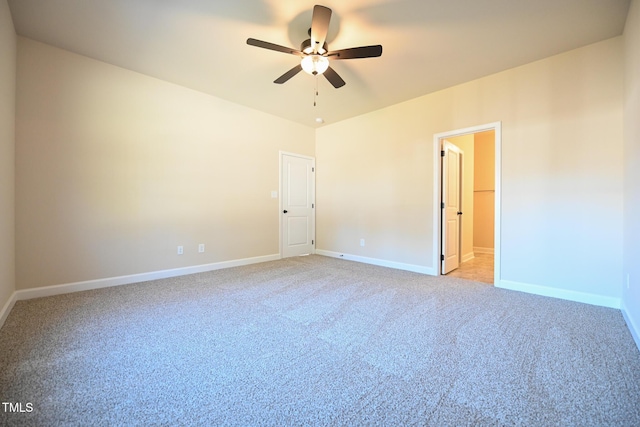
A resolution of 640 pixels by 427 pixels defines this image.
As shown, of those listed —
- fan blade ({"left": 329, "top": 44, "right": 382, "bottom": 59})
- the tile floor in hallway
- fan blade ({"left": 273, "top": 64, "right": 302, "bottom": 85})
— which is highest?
fan blade ({"left": 273, "top": 64, "right": 302, "bottom": 85})

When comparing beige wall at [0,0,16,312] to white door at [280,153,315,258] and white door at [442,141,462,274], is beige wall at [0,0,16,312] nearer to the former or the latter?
white door at [280,153,315,258]

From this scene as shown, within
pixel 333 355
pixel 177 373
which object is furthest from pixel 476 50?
pixel 177 373

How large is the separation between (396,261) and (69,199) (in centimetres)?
444

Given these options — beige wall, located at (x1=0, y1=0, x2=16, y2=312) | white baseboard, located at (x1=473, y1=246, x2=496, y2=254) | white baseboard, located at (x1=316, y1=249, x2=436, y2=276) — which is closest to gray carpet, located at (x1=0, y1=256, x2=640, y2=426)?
beige wall, located at (x1=0, y1=0, x2=16, y2=312)

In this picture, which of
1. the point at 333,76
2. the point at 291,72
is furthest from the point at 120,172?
the point at 333,76

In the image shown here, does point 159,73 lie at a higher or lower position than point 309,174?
higher

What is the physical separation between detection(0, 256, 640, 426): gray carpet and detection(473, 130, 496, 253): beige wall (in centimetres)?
340

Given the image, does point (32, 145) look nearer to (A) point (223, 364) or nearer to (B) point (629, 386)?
(A) point (223, 364)

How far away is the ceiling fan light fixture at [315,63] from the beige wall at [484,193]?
4.88 metres

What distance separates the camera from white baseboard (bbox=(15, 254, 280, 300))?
8.88 ft

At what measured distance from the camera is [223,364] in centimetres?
158

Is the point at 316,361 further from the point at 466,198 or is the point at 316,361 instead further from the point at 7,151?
the point at 466,198

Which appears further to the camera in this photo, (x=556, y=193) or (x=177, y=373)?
(x=556, y=193)

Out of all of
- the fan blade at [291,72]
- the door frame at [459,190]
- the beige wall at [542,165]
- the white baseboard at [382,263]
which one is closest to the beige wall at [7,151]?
the fan blade at [291,72]
